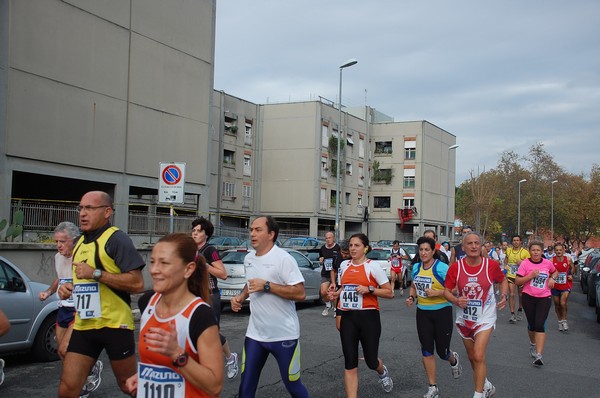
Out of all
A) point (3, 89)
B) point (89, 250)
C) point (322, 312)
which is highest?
point (3, 89)

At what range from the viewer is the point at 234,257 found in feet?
49.1

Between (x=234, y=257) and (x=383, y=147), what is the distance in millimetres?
48382

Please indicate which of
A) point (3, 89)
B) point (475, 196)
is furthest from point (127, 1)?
point (475, 196)

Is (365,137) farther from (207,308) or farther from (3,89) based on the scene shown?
(207,308)

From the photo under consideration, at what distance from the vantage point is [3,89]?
21.8 m

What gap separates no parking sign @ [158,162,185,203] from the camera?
13.9m

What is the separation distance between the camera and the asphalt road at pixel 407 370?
23.6ft

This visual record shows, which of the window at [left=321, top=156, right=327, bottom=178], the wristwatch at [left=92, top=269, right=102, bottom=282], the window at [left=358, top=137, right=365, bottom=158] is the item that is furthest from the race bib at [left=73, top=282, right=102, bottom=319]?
the window at [left=358, top=137, right=365, bottom=158]

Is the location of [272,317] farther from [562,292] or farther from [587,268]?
[587,268]

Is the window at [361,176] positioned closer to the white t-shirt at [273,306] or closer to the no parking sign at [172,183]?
the no parking sign at [172,183]

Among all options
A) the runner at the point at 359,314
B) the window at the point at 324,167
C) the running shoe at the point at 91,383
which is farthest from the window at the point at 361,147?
the running shoe at the point at 91,383

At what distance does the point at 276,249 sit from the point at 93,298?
1.67 m

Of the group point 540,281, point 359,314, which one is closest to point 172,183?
point 540,281

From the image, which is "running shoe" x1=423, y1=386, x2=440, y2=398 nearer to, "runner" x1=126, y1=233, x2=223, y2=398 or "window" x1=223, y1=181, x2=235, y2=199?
"runner" x1=126, y1=233, x2=223, y2=398
